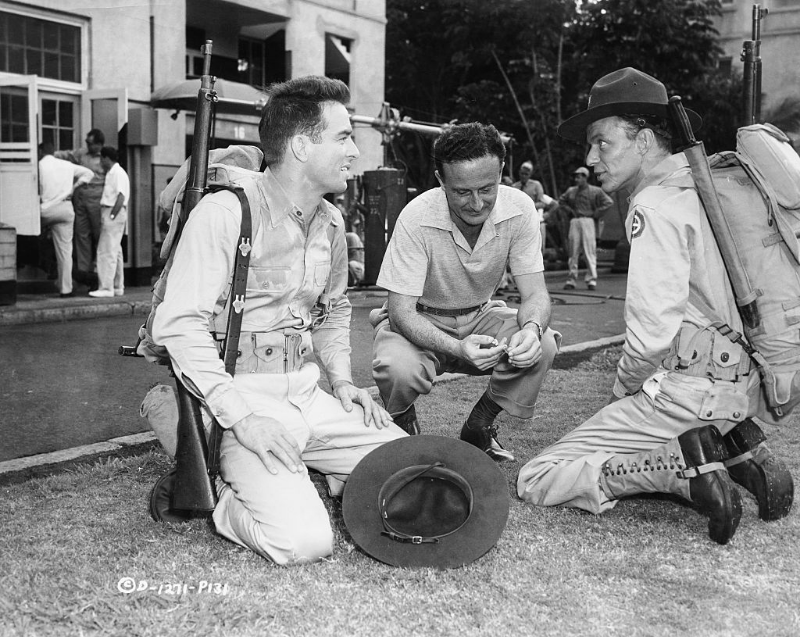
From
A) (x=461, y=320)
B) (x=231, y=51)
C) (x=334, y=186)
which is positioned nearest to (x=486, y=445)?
(x=461, y=320)

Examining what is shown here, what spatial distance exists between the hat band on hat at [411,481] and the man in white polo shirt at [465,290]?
1.02m

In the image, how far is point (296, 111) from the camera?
3.44m

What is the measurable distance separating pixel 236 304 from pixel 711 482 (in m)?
1.70

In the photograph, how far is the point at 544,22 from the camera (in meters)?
24.7

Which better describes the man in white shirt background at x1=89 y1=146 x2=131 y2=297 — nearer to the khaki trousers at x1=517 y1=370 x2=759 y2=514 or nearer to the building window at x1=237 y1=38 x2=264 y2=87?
the building window at x1=237 y1=38 x2=264 y2=87

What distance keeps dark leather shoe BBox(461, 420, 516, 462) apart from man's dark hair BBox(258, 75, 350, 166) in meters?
1.64

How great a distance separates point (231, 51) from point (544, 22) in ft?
33.3

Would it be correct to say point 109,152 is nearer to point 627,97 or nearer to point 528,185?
point 528,185

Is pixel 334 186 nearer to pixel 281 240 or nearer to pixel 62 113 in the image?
pixel 281 240

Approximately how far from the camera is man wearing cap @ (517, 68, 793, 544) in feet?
10.8

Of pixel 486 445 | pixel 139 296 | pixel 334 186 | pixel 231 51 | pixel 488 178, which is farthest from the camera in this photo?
pixel 231 51

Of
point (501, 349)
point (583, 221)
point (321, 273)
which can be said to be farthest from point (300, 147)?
point (583, 221)

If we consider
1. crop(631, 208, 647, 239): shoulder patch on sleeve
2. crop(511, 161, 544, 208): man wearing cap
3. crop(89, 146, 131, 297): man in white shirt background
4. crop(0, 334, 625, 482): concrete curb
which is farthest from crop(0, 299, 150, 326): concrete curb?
crop(631, 208, 647, 239): shoulder patch on sleeve

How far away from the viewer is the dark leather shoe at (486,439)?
4.38m
